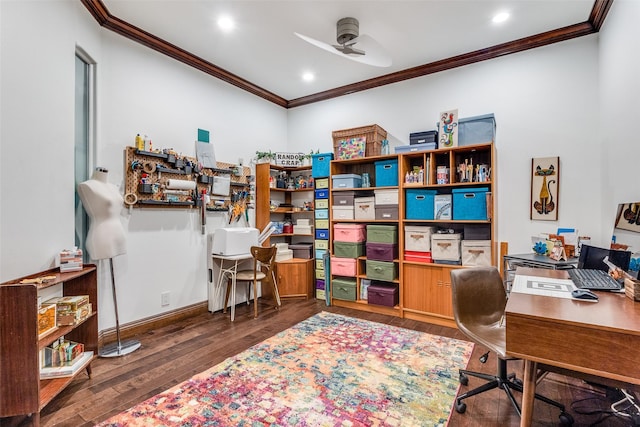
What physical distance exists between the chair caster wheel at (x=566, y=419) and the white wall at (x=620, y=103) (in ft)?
3.41

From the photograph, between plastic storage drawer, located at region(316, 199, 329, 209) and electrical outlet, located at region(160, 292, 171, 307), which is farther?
plastic storage drawer, located at region(316, 199, 329, 209)

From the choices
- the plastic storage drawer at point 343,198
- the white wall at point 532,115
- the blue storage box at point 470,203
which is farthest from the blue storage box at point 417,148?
the plastic storage drawer at point 343,198

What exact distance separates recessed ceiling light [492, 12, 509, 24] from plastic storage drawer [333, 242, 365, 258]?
8.73 ft

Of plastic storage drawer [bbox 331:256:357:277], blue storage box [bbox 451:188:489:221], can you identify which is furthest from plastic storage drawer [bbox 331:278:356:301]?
blue storage box [bbox 451:188:489:221]

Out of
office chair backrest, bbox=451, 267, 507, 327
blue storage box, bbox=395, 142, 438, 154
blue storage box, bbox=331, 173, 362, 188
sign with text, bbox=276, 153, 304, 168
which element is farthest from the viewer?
sign with text, bbox=276, 153, 304, 168

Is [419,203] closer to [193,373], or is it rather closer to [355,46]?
[355,46]

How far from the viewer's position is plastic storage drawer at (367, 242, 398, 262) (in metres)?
3.62

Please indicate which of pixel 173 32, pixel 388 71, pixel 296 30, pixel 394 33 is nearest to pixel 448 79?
pixel 388 71

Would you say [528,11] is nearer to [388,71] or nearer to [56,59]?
[388,71]

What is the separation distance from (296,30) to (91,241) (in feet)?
8.69

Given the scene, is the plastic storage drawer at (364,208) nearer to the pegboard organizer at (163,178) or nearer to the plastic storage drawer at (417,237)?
the plastic storage drawer at (417,237)

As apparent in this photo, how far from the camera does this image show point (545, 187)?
3.13 m

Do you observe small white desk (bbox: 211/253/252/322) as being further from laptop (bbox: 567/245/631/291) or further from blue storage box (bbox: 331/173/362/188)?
laptop (bbox: 567/245/631/291)

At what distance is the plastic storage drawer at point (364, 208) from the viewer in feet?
12.6
